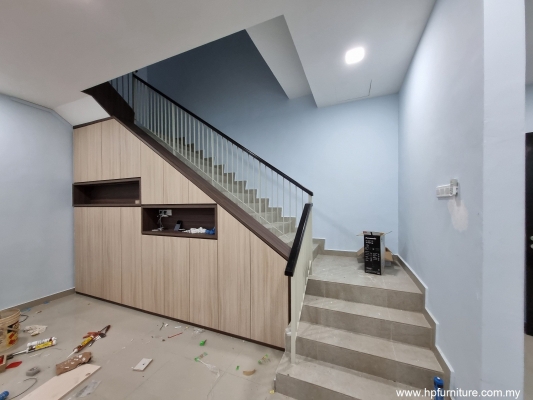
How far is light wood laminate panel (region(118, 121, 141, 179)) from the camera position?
289 centimetres

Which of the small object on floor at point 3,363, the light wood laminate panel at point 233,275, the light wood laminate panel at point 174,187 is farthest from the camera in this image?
the light wood laminate panel at point 174,187

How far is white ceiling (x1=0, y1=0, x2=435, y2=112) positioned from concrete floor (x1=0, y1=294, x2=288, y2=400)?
3.02 metres

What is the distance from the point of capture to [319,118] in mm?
3365

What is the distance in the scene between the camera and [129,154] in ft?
9.65

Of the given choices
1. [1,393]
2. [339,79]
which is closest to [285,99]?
[339,79]

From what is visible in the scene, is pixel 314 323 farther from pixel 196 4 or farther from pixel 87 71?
pixel 87 71

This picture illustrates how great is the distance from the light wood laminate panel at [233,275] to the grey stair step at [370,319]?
0.69 meters

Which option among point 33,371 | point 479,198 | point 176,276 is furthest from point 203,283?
point 479,198

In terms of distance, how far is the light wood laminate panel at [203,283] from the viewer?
246 centimetres

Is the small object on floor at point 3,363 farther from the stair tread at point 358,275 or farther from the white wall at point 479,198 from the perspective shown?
the white wall at point 479,198

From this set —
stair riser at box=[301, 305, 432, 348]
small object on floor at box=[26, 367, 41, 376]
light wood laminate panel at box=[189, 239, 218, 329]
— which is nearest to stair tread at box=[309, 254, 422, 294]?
stair riser at box=[301, 305, 432, 348]

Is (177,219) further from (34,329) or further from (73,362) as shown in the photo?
(34,329)

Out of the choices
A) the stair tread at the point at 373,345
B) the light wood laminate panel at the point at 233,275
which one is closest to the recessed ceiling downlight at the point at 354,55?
the light wood laminate panel at the point at 233,275

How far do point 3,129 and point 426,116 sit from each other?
16.9 ft
